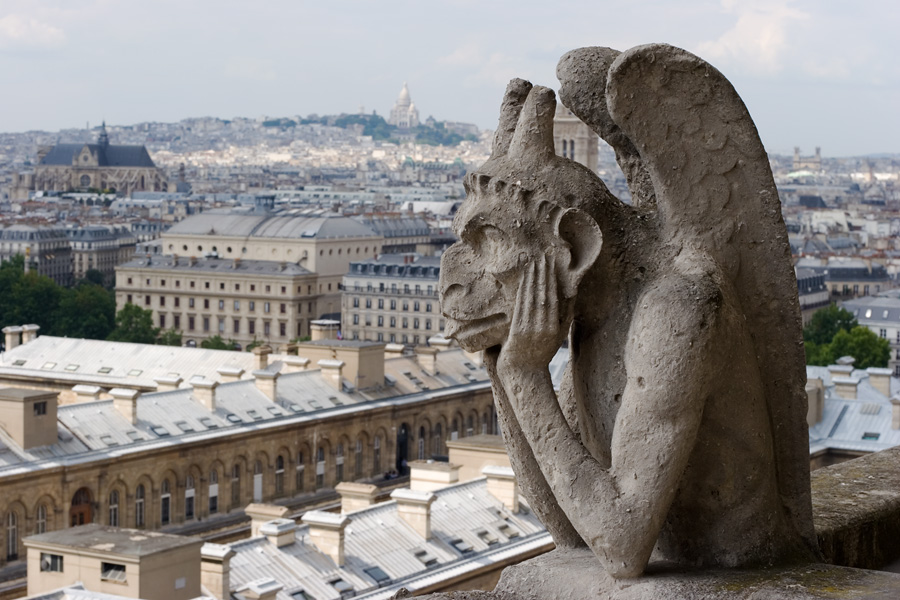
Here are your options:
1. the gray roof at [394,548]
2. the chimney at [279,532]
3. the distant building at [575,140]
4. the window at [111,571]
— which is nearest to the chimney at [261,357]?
the gray roof at [394,548]

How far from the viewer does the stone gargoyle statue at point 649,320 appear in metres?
5.29

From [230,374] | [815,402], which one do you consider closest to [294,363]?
[230,374]

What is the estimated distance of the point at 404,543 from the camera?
29094 millimetres

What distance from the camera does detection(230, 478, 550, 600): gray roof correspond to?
26703 mm

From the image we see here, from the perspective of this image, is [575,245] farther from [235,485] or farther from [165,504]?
[235,485]

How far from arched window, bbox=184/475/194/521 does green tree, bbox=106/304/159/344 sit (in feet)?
154

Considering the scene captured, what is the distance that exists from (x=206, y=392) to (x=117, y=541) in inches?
848

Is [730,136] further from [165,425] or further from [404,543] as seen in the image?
[165,425]

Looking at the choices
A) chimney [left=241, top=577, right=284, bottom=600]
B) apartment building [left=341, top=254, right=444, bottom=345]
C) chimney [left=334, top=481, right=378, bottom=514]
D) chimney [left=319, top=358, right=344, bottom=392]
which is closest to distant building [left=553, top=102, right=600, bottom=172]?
apartment building [left=341, top=254, right=444, bottom=345]

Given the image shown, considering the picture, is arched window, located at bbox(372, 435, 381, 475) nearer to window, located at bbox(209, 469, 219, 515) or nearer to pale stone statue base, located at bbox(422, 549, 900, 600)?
window, located at bbox(209, 469, 219, 515)

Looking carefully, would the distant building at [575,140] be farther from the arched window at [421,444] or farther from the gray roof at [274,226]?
the arched window at [421,444]

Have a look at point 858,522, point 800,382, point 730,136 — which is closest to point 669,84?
point 730,136

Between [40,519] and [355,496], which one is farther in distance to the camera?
[40,519]

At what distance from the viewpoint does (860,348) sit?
78.5 metres
